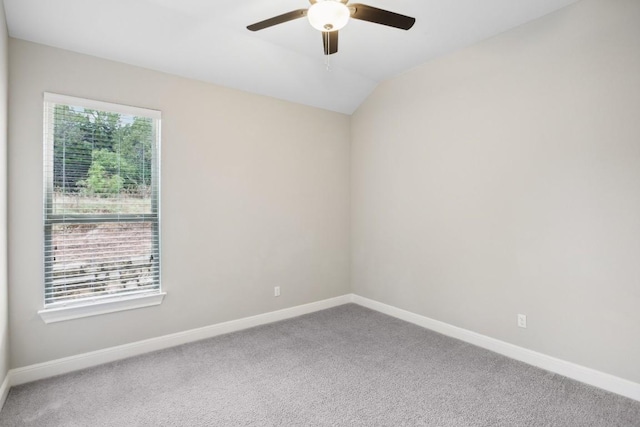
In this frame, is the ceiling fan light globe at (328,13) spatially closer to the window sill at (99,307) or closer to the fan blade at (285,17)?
the fan blade at (285,17)

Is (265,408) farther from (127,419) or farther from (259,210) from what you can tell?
(259,210)

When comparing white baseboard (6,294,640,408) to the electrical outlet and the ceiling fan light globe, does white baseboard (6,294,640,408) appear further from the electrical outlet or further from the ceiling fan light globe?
the ceiling fan light globe

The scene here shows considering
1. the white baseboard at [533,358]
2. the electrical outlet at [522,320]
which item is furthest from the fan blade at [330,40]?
the white baseboard at [533,358]

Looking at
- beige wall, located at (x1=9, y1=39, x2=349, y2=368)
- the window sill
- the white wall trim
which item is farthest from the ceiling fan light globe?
the white wall trim

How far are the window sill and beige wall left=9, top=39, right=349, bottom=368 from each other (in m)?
0.06

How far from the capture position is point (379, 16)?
202cm

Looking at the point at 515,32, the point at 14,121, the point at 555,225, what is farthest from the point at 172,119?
the point at 555,225

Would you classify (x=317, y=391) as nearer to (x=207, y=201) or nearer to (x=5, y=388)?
(x=207, y=201)

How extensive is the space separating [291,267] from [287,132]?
156 cm

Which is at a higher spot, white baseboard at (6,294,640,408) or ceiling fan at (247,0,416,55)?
ceiling fan at (247,0,416,55)

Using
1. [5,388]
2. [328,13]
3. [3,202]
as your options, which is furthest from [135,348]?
[328,13]

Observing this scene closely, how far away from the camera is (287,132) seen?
154 inches

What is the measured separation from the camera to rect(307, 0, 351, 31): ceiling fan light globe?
1.80 m

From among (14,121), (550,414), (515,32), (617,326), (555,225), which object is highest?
(515,32)
